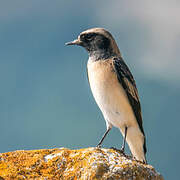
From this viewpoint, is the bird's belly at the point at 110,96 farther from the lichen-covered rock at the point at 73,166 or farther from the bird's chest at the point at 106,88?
the lichen-covered rock at the point at 73,166

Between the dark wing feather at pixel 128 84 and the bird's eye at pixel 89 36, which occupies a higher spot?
the bird's eye at pixel 89 36

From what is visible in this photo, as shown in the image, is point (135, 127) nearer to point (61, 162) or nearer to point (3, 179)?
point (61, 162)

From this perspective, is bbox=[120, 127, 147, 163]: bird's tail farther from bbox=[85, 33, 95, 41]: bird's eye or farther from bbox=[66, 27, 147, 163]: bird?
bbox=[85, 33, 95, 41]: bird's eye

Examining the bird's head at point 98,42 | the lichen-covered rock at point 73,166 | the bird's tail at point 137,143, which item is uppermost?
the bird's head at point 98,42

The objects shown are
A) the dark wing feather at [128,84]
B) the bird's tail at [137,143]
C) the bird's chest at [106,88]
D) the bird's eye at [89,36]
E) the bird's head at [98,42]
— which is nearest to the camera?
the bird's chest at [106,88]

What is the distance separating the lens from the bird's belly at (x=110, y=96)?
7.96 meters

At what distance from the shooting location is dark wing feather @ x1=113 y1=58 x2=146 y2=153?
8.23 m

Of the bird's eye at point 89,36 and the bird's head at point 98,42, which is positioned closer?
the bird's head at point 98,42

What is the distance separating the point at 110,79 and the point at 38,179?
11.8ft

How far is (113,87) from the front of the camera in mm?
8008

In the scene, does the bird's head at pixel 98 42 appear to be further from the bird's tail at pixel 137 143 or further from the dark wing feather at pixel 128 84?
the bird's tail at pixel 137 143

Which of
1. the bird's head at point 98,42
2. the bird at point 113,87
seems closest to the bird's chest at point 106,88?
the bird at point 113,87

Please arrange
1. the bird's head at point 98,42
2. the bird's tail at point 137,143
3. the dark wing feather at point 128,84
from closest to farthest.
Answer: the dark wing feather at point 128,84 < the bird's tail at point 137,143 < the bird's head at point 98,42

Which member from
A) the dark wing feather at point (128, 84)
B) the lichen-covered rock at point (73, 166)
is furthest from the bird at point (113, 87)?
the lichen-covered rock at point (73, 166)
